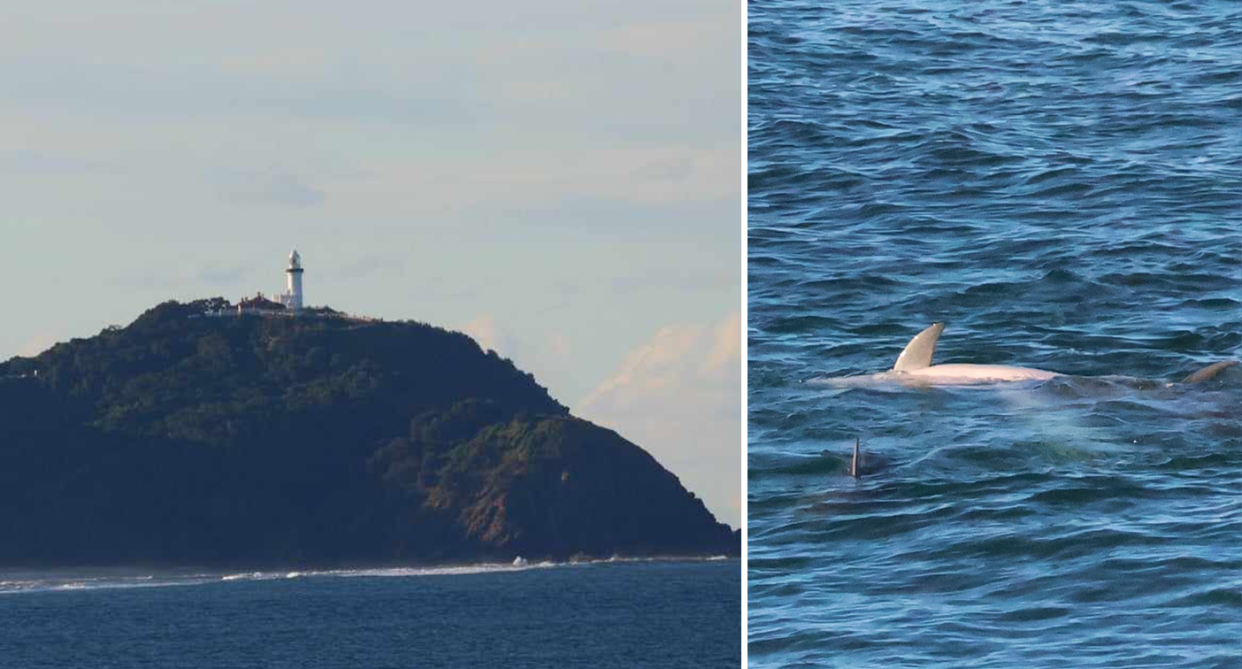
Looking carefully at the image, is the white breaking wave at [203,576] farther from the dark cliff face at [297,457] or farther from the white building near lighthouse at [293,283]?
the white building near lighthouse at [293,283]

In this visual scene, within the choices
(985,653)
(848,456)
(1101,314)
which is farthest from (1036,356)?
(985,653)

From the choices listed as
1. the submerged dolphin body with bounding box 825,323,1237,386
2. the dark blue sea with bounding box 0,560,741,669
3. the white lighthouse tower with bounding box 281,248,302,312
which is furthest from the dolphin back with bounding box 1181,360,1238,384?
the white lighthouse tower with bounding box 281,248,302,312

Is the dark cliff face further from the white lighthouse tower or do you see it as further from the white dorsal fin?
the white dorsal fin

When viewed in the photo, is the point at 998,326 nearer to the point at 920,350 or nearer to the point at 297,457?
the point at 920,350

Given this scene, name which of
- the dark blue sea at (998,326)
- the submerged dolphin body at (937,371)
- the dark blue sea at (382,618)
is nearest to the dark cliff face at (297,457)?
the dark blue sea at (382,618)

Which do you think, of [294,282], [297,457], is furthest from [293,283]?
[297,457]

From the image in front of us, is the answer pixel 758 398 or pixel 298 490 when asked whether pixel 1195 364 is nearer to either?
pixel 758 398

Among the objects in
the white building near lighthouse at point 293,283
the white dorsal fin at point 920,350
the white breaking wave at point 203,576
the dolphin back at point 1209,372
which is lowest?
the white breaking wave at point 203,576
